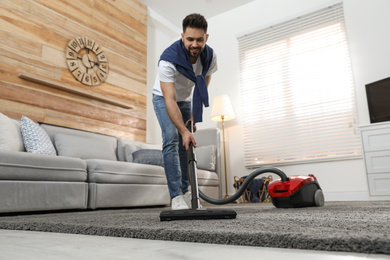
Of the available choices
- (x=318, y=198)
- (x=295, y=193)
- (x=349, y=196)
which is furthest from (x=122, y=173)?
(x=349, y=196)

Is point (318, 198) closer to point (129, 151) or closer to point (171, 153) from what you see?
point (171, 153)

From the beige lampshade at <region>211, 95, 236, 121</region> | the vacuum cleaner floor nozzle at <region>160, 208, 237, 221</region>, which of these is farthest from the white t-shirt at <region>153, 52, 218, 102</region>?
the beige lampshade at <region>211, 95, 236, 121</region>

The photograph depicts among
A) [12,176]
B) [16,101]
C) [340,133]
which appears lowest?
[12,176]

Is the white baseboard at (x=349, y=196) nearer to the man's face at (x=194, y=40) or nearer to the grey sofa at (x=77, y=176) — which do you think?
the grey sofa at (x=77, y=176)

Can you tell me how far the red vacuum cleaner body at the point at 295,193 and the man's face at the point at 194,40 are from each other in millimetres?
921

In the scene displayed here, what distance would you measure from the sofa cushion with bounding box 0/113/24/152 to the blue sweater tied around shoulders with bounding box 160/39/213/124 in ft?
4.68

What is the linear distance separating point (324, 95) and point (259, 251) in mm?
3727

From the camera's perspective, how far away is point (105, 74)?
12.2 ft

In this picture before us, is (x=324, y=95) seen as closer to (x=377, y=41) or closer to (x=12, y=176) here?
(x=377, y=41)

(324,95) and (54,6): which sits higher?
(54,6)

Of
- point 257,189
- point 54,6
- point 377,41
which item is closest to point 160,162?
point 257,189

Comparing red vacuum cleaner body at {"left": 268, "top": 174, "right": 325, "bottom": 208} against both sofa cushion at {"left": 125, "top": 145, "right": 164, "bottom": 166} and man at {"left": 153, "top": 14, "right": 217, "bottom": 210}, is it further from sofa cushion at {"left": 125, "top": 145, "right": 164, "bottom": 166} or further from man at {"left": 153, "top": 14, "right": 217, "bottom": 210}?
sofa cushion at {"left": 125, "top": 145, "right": 164, "bottom": 166}

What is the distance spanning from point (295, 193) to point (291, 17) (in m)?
3.17

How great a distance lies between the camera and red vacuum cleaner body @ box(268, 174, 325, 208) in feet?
5.93
